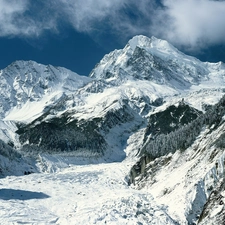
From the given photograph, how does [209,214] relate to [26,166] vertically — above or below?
below

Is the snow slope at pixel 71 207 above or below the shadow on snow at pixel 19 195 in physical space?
below

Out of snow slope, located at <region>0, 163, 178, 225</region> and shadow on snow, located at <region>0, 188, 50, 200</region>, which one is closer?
snow slope, located at <region>0, 163, 178, 225</region>

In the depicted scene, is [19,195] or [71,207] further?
[19,195]

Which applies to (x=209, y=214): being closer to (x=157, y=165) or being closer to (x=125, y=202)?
(x=125, y=202)

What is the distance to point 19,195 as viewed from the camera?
62.3 m

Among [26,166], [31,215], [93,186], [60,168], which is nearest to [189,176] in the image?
[31,215]

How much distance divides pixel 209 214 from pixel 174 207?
28.8ft

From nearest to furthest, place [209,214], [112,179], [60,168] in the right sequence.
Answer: [209,214], [112,179], [60,168]

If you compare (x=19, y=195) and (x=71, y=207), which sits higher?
(x=19, y=195)

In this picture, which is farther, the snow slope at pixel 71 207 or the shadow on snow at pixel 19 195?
the shadow on snow at pixel 19 195

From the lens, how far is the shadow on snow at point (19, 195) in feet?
199

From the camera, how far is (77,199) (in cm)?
6256

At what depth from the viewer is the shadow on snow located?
60.5 meters

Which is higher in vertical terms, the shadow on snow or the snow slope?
the shadow on snow
